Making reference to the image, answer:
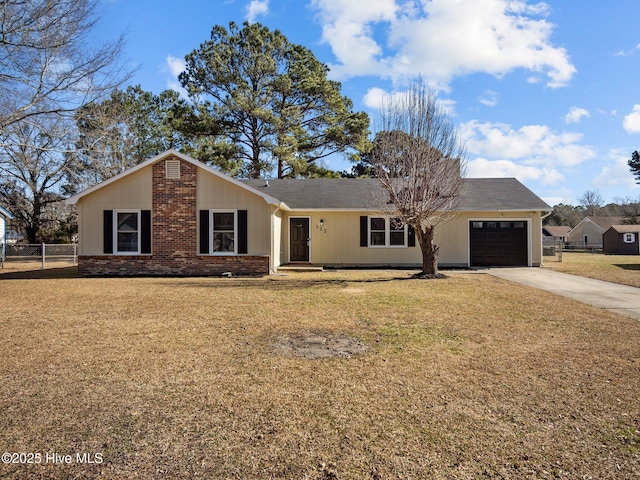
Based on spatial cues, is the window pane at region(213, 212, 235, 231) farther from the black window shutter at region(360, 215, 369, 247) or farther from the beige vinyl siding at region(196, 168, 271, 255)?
the black window shutter at region(360, 215, 369, 247)

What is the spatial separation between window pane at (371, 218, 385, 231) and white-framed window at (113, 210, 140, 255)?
9.12 meters

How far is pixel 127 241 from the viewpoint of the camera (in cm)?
1453

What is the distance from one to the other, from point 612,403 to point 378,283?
8.59 meters

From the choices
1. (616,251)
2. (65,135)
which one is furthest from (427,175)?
(616,251)

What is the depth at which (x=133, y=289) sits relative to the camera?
36.1 ft

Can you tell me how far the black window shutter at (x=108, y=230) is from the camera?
14.4m

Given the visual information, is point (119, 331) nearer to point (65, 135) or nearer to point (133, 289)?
point (133, 289)

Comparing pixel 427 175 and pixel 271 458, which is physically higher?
pixel 427 175

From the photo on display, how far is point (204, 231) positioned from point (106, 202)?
349cm

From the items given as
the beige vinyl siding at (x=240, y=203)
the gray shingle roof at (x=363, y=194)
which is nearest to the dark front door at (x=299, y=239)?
the gray shingle roof at (x=363, y=194)

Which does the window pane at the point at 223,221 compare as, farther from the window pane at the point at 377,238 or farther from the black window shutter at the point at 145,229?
the window pane at the point at 377,238

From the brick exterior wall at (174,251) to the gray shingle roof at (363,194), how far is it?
4422 mm

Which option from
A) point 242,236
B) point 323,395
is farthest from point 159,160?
point 323,395

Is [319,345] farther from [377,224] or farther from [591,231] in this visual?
[591,231]
